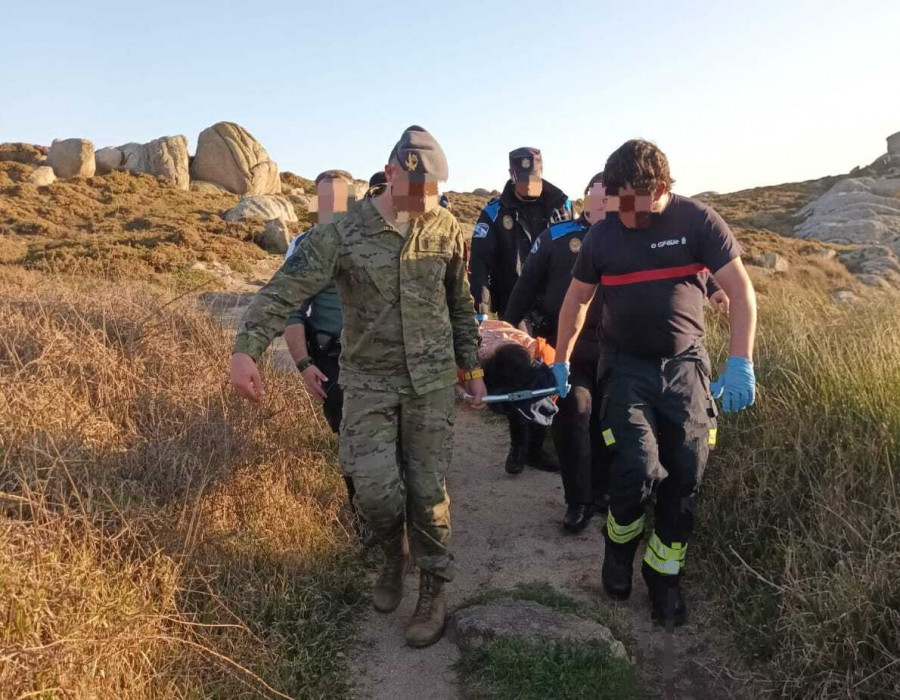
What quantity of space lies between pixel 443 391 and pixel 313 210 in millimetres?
1211

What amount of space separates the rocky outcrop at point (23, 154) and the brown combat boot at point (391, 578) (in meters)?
33.0

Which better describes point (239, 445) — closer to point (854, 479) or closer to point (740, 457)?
point (740, 457)

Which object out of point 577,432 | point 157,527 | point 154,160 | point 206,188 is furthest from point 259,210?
point 157,527

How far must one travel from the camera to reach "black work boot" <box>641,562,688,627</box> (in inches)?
126

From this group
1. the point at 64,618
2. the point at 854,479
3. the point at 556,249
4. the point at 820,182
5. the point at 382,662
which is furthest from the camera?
the point at 820,182

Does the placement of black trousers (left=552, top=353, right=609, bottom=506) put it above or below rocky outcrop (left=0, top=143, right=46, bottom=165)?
below

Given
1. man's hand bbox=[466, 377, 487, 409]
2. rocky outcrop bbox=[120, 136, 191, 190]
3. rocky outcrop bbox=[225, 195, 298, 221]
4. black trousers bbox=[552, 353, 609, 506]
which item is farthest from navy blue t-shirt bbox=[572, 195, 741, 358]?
rocky outcrop bbox=[120, 136, 191, 190]

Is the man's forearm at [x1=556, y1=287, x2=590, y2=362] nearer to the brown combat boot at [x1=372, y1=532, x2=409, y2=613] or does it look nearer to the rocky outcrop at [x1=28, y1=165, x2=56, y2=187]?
the brown combat boot at [x1=372, y1=532, x2=409, y2=613]

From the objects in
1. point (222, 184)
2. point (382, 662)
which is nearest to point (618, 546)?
point (382, 662)

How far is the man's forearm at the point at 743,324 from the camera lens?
118 inches

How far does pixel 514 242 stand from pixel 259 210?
808 inches

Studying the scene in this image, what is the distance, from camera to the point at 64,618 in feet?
7.57

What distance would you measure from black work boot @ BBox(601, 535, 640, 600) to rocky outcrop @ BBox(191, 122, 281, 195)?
32.8 metres

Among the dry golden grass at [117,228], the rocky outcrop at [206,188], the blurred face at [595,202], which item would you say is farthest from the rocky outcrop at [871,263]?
the rocky outcrop at [206,188]
